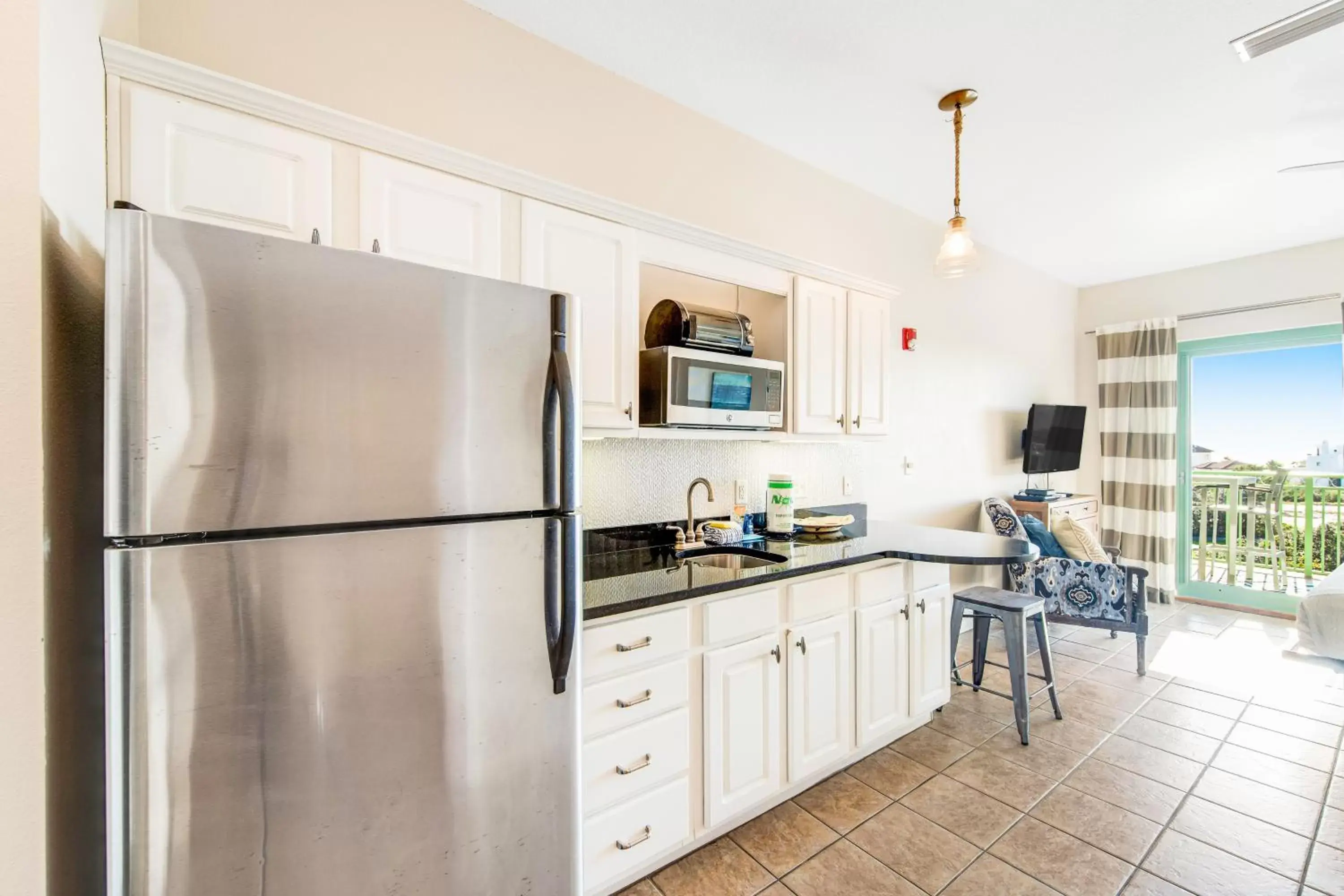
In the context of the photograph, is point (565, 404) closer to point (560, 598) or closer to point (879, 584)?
point (560, 598)

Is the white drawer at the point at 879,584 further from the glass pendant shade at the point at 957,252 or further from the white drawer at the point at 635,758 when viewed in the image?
the glass pendant shade at the point at 957,252

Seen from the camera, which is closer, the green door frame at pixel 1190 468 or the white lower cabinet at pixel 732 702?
the white lower cabinet at pixel 732 702

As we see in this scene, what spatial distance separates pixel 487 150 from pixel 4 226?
4.89 ft

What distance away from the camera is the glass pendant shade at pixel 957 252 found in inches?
93.8

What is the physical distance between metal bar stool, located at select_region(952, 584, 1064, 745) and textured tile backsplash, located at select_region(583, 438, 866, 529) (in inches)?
31.4

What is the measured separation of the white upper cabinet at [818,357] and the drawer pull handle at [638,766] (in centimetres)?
143

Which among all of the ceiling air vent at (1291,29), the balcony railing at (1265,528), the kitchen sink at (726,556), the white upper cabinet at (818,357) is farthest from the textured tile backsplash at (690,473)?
the balcony railing at (1265,528)

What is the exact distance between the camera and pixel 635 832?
1651 mm

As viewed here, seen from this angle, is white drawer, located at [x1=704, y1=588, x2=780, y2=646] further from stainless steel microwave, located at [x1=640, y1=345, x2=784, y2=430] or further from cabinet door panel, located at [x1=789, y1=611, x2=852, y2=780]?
stainless steel microwave, located at [x1=640, y1=345, x2=784, y2=430]

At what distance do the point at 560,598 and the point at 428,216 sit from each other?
3.58 ft

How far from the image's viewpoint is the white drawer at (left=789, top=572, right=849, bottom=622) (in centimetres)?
203

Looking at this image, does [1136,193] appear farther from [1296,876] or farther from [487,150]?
[487,150]

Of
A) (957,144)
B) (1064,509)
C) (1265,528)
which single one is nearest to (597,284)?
(957,144)

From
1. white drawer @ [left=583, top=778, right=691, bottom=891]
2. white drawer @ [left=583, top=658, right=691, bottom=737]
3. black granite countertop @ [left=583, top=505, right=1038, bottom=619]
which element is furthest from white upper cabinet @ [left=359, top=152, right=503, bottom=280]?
white drawer @ [left=583, top=778, right=691, bottom=891]
